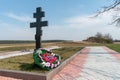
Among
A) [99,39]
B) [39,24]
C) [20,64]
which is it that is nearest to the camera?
[20,64]

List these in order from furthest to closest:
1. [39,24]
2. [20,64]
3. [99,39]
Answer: [99,39] < [39,24] < [20,64]

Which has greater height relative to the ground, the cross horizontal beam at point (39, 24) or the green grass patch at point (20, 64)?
the cross horizontal beam at point (39, 24)

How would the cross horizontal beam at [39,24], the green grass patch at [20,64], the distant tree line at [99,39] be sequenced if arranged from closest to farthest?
1. the green grass patch at [20,64]
2. the cross horizontal beam at [39,24]
3. the distant tree line at [99,39]

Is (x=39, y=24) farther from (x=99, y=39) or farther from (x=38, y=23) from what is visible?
(x=99, y=39)

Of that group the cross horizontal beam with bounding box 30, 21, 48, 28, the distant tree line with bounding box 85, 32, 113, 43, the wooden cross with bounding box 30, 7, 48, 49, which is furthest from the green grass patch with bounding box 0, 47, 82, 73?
the distant tree line with bounding box 85, 32, 113, 43

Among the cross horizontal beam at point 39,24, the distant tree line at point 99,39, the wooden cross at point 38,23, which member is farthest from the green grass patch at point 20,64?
the distant tree line at point 99,39

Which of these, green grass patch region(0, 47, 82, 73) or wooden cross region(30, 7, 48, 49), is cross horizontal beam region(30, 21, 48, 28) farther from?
green grass patch region(0, 47, 82, 73)

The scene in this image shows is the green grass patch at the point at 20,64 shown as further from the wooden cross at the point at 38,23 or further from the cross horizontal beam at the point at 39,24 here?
the cross horizontal beam at the point at 39,24

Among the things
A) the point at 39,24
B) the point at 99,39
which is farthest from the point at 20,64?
the point at 99,39

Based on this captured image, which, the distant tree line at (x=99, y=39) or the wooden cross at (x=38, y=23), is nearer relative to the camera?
the wooden cross at (x=38, y=23)

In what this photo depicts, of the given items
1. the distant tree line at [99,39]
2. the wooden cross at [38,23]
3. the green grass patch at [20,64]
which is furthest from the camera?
the distant tree line at [99,39]

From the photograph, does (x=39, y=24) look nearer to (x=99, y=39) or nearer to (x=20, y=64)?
(x=20, y=64)

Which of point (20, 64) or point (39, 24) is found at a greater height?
point (39, 24)

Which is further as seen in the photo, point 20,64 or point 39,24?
point 39,24
